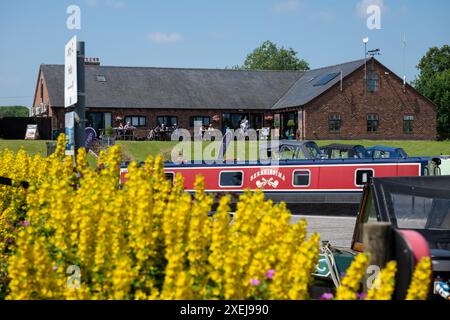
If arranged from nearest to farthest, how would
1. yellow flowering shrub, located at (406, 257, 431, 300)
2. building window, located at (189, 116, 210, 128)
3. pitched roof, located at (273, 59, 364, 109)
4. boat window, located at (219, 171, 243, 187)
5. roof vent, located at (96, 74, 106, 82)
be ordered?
yellow flowering shrub, located at (406, 257, 431, 300), boat window, located at (219, 171, 243, 187), pitched roof, located at (273, 59, 364, 109), building window, located at (189, 116, 210, 128), roof vent, located at (96, 74, 106, 82)

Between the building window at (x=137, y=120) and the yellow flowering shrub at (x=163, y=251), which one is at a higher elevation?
the building window at (x=137, y=120)

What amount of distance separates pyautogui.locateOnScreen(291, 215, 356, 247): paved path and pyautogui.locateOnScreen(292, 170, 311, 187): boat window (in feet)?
3.04

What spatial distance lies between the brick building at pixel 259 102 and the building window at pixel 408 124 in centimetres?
8

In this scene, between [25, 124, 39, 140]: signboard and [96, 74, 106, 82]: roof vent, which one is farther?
[96, 74, 106, 82]: roof vent

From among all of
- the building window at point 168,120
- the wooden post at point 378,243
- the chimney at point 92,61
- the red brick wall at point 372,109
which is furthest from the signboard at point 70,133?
the chimney at point 92,61

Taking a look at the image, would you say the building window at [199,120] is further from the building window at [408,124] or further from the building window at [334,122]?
the building window at [408,124]

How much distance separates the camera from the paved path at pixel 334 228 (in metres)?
15.4

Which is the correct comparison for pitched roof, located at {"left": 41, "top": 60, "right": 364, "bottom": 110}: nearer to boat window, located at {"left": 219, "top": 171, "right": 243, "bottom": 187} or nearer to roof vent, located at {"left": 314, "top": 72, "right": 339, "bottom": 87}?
roof vent, located at {"left": 314, "top": 72, "right": 339, "bottom": 87}

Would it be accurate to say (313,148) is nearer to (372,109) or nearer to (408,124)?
(372,109)

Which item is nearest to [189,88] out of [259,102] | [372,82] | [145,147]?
[259,102]

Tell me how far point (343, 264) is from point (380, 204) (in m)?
0.75

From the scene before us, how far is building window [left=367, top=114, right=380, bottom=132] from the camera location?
5472 centimetres

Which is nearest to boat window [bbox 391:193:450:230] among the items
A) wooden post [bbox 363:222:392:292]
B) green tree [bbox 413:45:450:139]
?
wooden post [bbox 363:222:392:292]
